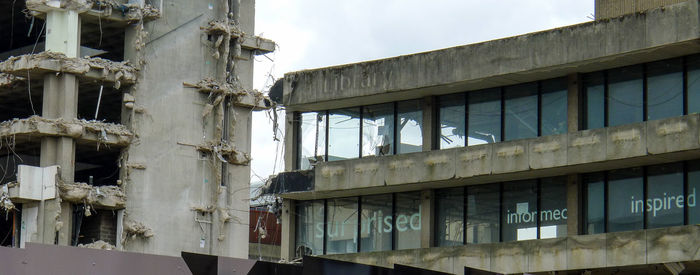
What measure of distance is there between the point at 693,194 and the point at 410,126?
11.4 m

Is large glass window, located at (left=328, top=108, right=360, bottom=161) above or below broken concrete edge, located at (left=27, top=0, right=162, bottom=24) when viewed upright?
below

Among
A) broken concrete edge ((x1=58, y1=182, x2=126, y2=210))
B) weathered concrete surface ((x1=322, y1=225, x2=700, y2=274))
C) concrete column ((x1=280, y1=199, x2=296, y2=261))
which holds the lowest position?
weathered concrete surface ((x1=322, y1=225, x2=700, y2=274))

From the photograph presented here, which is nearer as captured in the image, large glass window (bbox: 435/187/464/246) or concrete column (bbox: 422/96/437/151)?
large glass window (bbox: 435/187/464/246)

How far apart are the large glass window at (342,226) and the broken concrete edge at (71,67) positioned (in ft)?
47.8

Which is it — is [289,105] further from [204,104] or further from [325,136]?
[204,104]

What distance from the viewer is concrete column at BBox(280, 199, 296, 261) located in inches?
1882

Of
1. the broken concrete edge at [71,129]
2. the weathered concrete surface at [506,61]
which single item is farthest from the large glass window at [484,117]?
the broken concrete edge at [71,129]

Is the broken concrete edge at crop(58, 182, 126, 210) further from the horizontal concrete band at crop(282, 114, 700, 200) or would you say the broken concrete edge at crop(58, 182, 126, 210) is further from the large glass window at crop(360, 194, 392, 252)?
the large glass window at crop(360, 194, 392, 252)

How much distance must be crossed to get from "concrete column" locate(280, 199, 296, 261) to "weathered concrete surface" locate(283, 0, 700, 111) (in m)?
3.75

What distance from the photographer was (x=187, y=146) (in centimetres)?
5947

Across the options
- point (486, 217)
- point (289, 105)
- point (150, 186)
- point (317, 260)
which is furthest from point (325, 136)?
point (317, 260)

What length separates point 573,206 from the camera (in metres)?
40.9

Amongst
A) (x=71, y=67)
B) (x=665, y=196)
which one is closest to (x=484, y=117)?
(x=665, y=196)

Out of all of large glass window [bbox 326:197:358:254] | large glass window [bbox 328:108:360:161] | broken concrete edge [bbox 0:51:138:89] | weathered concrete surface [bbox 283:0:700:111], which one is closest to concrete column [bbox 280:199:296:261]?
large glass window [bbox 326:197:358:254]
